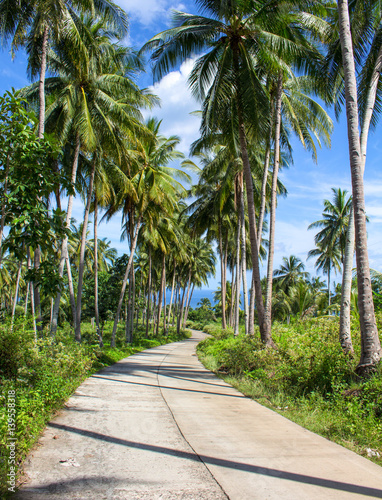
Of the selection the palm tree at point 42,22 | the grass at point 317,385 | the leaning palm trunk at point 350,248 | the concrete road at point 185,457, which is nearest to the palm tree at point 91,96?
the palm tree at point 42,22

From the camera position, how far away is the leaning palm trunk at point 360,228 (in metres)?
6.79

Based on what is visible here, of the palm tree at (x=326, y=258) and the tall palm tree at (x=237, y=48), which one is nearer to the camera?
the tall palm tree at (x=237, y=48)

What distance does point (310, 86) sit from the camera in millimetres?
13234

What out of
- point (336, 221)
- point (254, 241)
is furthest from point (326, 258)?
point (254, 241)

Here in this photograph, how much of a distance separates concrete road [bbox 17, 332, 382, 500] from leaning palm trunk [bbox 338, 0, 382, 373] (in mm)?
2036

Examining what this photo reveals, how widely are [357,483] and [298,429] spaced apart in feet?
6.73

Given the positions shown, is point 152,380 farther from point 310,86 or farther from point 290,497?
point 310,86

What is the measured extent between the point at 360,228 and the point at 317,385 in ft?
10.6

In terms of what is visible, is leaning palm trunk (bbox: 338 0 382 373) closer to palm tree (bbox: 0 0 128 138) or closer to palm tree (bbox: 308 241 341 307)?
palm tree (bbox: 0 0 128 138)

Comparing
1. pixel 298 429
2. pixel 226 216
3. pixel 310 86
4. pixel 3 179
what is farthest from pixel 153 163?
pixel 298 429

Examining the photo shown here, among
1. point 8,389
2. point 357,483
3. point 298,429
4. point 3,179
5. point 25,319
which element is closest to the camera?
point 357,483

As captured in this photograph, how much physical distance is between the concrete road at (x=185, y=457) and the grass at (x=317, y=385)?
390mm

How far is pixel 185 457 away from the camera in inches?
170

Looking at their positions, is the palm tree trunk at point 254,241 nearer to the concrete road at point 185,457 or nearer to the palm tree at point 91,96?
the concrete road at point 185,457
